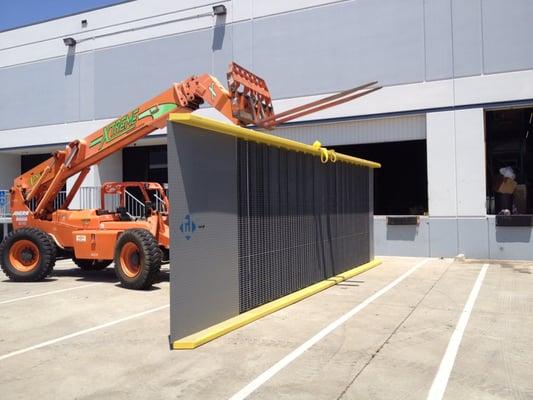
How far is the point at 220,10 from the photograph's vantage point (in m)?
18.6

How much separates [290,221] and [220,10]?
11.5m

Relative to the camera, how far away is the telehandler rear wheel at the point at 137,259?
34.8 feet

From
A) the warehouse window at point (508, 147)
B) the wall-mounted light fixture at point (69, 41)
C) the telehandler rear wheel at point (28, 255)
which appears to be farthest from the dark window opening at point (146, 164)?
the warehouse window at point (508, 147)

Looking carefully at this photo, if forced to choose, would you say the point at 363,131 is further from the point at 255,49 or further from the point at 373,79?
the point at 255,49

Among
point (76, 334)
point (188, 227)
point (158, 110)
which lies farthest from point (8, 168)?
point (188, 227)

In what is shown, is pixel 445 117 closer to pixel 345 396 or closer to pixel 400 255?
pixel 400 255

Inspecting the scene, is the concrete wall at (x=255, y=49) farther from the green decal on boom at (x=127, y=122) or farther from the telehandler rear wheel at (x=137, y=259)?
the telehandler rear wheel at (x=137, y=259)

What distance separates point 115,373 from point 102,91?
17.6 meters

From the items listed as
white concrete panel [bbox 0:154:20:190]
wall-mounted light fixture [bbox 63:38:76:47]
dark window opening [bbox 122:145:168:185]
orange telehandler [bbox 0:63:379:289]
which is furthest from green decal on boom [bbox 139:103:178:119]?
white concrete panel [bbox 0:154:20:190]

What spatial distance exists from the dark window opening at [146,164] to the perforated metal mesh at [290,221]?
38.4 feet

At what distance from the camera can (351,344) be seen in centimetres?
652

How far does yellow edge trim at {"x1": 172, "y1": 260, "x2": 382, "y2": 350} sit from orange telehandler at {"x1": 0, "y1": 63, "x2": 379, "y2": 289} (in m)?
3.00

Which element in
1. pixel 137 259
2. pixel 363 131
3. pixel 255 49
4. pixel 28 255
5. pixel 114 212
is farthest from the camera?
pixel 255 49

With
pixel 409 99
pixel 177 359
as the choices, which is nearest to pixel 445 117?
pixel 409 99
